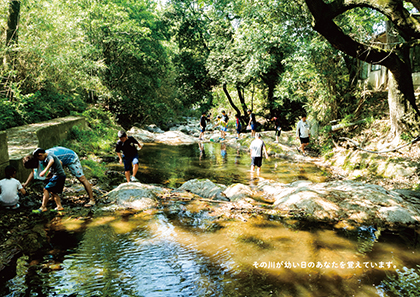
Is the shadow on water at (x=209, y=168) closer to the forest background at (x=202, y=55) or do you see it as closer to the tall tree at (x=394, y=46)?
the tall tree at (x=394, y=46)

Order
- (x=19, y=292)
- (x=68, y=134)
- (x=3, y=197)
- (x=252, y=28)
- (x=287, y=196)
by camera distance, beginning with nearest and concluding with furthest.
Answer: (x=19, y=292)
(x=3, y=197)
(x=287, y=196)
(x=68, y=134)
(x=252, y=28)

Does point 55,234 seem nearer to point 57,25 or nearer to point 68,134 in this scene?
point 68,134

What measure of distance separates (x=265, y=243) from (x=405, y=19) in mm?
6434

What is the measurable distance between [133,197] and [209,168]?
5.53 m

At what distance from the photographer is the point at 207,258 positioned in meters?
4.41

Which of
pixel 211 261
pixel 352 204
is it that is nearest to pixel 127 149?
pixel 211 261

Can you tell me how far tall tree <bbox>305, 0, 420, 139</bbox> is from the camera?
661 cm

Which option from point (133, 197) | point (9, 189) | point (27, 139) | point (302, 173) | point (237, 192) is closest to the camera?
point (9, 189)

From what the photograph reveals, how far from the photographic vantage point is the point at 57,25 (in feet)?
39.9

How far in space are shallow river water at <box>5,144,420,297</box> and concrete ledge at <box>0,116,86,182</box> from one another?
2025mm

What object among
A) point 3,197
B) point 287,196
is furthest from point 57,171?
point 287,196

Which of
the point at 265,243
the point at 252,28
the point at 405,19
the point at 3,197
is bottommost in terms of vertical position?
the point at 265,243

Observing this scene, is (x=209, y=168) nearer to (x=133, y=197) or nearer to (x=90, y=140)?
(x=133, y=197)

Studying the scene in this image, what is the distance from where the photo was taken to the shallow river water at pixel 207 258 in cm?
363
